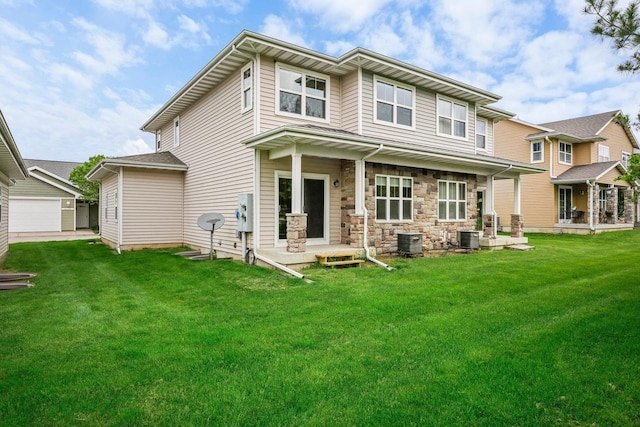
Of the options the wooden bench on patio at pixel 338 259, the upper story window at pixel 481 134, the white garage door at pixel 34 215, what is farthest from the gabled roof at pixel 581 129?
the white garage door at pixel 34 215

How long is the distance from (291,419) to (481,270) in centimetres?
731

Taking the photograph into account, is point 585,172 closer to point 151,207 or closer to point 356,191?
point 356,191

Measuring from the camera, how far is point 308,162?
416 inches

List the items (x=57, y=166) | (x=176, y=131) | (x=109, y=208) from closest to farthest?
(x=176, y=131)
(x=109, y=208)
(x=57, y=166)

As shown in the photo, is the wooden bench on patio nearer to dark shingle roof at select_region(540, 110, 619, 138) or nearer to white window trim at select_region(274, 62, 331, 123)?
white window trim at select_region(274, 62, 331, 123)

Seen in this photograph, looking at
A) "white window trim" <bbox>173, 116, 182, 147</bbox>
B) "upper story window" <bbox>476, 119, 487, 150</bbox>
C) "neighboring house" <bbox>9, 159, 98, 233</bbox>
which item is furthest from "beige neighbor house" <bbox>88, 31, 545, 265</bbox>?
"neighboring house" <bbox>9, 159, 98, 233</bbox>

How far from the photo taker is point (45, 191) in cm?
2378

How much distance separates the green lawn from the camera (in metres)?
2.79

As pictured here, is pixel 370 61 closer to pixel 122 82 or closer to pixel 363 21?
pixel 363 21

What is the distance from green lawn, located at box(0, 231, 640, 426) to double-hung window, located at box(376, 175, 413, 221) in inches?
151

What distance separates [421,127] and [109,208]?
1286 cm

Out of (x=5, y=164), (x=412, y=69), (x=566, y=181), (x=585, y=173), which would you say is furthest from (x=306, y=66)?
(x=585, y=173)

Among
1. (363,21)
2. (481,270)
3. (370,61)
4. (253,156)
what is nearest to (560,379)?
(481,270)

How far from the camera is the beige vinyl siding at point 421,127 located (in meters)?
11.1
